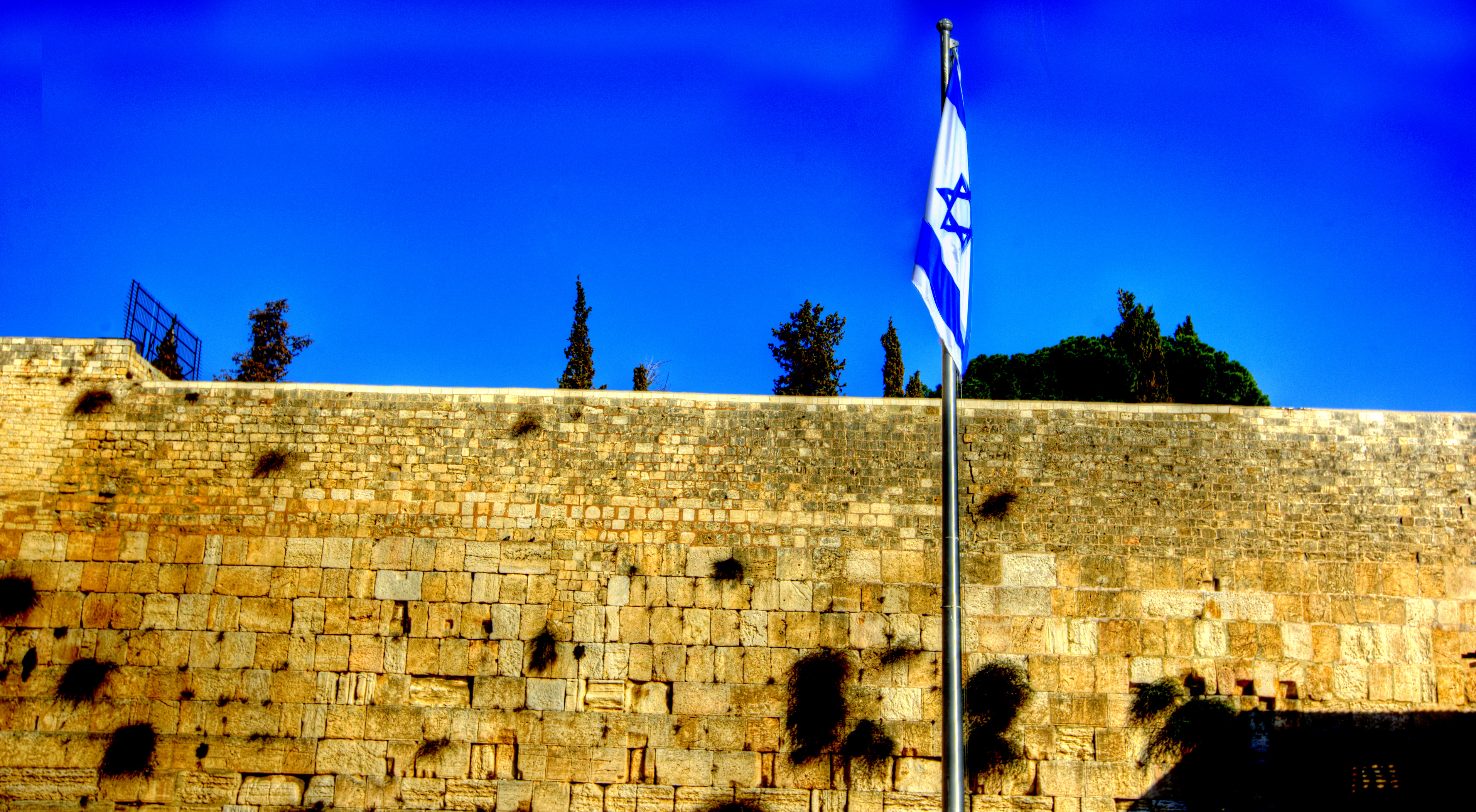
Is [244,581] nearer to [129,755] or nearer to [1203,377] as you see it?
[129,755]

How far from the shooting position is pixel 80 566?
399 inches

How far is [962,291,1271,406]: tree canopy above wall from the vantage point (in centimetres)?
2625

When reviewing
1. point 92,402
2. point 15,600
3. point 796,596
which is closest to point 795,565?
point 796,596

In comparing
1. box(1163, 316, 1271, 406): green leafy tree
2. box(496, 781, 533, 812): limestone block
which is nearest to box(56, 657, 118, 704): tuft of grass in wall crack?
box(496, 781, 533, 812): limestone block

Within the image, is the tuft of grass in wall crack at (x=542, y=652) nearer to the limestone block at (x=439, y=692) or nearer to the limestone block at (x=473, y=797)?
the limestone block at (x=439, y=692)

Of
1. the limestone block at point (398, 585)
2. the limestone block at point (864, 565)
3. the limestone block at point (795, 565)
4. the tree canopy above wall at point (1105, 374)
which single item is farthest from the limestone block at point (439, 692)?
the tree canopy above wall at point (1105, 374)

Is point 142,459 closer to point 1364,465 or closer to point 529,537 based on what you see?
point 529,537

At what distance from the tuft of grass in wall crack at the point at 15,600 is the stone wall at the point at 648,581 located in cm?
10

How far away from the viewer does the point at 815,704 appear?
9.74 m

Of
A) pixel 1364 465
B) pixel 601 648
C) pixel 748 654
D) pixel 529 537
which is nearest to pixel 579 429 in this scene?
pixel 529 537

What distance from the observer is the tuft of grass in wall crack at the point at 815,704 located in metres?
9.70

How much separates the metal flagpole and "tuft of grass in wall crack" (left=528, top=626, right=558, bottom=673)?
5009mm

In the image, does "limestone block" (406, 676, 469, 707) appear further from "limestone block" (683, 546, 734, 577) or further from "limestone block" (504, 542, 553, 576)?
"limestone block" (683, 546, 734, 577)

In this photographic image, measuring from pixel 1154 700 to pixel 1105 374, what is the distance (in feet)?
59.1
